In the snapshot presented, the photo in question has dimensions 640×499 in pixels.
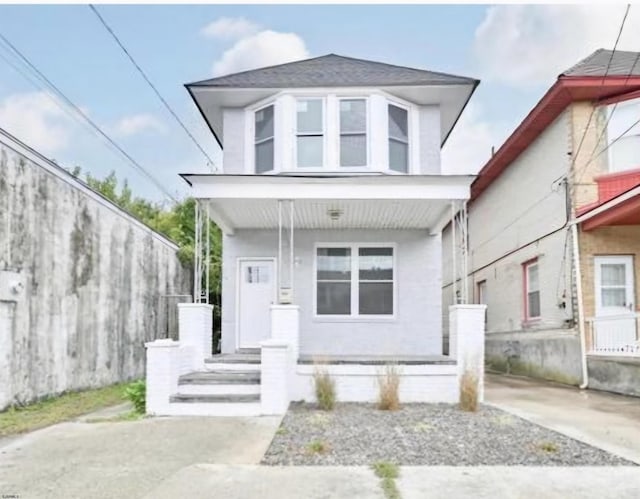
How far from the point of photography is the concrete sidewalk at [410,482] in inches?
169

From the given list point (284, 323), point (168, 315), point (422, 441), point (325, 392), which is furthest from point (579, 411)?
point (168, 315)

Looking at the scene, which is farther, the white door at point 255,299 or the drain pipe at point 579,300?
the white door at point 255,299

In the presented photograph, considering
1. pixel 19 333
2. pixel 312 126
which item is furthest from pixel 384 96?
pixel 19 333

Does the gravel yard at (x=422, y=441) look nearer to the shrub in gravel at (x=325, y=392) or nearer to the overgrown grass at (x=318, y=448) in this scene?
the overgrown grass at (x=318, y=448)

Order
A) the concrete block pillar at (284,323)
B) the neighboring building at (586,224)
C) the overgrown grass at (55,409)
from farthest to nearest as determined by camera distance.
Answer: the neighboring building at (586,224) < the concrete block pillar at (284,323) < the overgrown grass at (55,409)

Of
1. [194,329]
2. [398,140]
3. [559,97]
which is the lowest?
[194,329]

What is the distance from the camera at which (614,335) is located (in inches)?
427

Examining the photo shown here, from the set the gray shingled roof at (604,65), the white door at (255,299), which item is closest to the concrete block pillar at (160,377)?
the white door at (255,299)

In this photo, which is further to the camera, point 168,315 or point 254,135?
point 168,315

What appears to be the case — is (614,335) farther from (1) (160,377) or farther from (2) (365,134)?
(1) (160,377)

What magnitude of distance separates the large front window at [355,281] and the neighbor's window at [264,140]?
200 cm

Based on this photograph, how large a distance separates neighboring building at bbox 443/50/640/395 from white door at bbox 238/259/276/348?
6086mm

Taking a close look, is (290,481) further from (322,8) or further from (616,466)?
(322,8)

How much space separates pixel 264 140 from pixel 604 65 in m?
7.14
